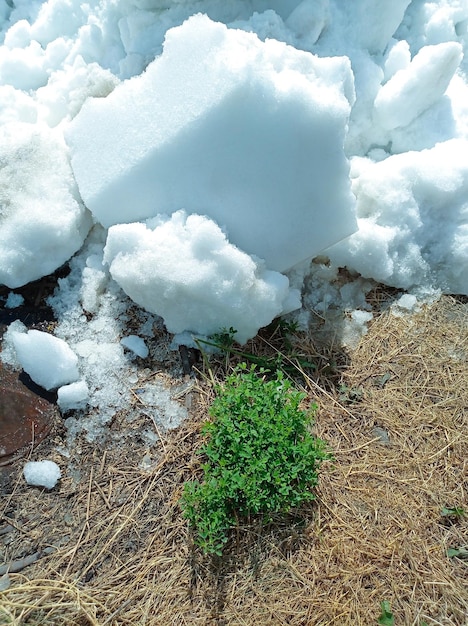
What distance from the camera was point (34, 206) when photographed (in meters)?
2.47

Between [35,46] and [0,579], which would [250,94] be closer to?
[35,46]

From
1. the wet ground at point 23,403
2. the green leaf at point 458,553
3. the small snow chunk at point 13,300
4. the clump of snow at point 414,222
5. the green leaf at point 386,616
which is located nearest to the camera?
the green leaf at point 386,616

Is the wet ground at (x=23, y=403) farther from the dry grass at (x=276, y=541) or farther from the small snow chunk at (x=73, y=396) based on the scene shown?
the dry grass at (x=276, y=541)

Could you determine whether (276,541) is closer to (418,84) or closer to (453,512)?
(453,512)

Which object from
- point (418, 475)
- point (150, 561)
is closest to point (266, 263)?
point (418, 475)

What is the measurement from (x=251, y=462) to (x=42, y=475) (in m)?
0.86

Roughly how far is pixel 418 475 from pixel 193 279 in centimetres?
128

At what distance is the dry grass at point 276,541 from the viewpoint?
2061 mm

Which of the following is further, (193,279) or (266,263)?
(266,263)

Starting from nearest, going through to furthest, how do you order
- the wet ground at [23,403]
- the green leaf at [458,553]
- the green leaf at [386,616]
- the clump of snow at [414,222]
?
1. the green leaf at [386,616]
2. the green leaf at [458,553]
3. the wet ground at [23,403]
4. the clump of snow at [414,222]

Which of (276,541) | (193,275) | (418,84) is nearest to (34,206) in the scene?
(193,275)

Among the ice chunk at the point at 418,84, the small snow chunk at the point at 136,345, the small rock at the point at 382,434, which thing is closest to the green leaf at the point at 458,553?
the small rock at the point at 382,434

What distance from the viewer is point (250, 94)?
224 centimetres

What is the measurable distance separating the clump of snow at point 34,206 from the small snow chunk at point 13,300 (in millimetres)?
74
